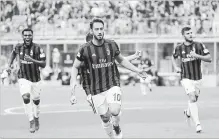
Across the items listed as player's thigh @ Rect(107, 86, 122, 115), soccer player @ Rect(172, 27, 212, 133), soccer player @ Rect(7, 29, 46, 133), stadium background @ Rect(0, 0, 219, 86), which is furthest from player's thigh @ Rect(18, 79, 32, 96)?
stadium background @ Rect(0, 0, 219, 86)

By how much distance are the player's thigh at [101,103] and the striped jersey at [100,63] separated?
6cm

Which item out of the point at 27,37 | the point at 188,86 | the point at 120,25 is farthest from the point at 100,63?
the point at 120,25

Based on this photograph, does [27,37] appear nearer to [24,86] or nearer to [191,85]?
[24,86]

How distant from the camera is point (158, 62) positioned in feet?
107

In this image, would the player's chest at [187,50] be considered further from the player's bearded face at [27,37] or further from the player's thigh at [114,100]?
the player's thigh at [114,100]

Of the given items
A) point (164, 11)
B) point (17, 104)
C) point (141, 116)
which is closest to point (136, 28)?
point (164, 11)

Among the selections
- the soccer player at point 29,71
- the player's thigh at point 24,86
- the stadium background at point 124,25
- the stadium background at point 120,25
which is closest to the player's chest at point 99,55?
the soccer player at point 29,71

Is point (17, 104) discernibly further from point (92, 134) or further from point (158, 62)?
point (158, 62)

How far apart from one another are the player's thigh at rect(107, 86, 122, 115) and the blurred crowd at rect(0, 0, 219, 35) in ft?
75.9

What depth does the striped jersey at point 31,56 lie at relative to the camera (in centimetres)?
1183

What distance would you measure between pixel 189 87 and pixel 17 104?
925 centimetres

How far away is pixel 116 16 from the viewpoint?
32.4m

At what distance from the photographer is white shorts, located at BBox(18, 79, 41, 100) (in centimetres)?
1175

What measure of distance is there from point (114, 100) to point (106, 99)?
0.58 feet
